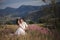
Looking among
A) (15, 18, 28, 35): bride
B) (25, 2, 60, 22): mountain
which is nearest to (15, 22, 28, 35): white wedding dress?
(15, 18, 28, 35): bride

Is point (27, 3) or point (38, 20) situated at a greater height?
point (27, 3)

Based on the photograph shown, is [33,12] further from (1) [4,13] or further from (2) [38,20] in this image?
(1) [4,13]

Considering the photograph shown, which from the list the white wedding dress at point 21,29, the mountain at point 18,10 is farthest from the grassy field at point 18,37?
the mountain at point 18,10

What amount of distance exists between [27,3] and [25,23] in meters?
0.28

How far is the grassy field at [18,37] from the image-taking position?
7.94 ft

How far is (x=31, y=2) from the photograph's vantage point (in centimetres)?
252

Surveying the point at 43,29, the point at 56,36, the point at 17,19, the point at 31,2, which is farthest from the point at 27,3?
the point at 56,36

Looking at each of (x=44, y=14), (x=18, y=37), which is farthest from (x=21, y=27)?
(x=44, y=14)

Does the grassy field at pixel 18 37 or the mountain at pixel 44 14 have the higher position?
the mountain at pixel 44 14

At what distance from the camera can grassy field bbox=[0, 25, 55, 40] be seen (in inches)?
95.3

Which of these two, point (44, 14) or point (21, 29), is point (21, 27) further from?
point (44, 14)

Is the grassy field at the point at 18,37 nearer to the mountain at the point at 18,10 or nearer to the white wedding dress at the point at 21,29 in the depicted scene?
the white wedding dress at the point at 21,29

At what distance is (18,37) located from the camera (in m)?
2.44

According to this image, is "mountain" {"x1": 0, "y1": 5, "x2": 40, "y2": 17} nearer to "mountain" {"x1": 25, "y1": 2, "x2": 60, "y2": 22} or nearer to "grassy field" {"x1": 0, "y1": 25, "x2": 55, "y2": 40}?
"mountain" {"x1": 25, "y1": 2, "x2": 60, "y2": 22}
